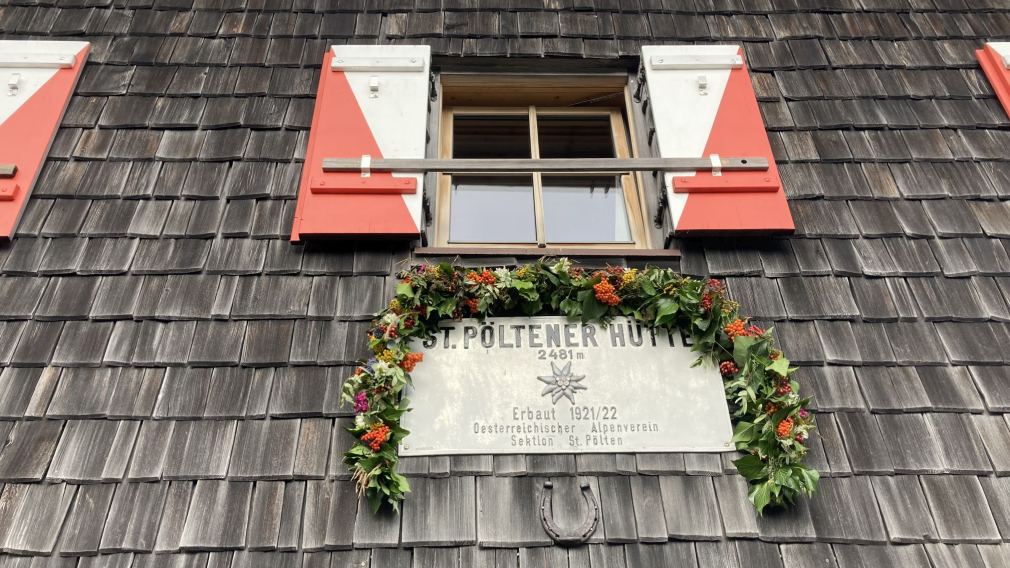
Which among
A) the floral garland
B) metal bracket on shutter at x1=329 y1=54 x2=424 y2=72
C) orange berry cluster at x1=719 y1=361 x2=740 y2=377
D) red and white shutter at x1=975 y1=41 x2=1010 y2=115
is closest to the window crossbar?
the floral garland

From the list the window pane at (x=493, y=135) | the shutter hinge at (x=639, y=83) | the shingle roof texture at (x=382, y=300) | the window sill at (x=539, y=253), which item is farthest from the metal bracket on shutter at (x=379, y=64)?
the shutter hinge at (x=639, y=83)

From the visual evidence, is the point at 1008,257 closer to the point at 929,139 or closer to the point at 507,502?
the point at 929,139

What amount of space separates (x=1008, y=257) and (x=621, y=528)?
1.96 m

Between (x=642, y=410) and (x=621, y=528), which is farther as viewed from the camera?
(x=642, y=410)

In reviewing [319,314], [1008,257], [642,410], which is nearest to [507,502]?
[642,410]

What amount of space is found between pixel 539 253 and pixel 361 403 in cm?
90

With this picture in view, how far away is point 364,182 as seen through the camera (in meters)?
2.64

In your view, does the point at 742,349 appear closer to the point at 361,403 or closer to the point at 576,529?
the point at 576,529

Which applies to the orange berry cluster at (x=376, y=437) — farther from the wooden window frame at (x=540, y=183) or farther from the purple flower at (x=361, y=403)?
the wooden window frame at (x=540, y=183)

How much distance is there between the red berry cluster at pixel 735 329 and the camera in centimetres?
235

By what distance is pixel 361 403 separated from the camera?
7.10 ft

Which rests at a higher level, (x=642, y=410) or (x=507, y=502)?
(x=642, y=410)

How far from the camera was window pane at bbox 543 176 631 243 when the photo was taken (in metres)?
2.87

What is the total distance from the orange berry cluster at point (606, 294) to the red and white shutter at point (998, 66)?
222 cm
